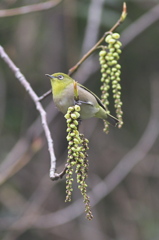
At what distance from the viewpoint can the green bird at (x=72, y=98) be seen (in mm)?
2195

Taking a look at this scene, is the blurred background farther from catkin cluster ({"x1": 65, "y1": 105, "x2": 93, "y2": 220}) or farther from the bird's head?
catkin cluster ({"x1": 65, "y1": 105, "x2": 93, "y2": 220})

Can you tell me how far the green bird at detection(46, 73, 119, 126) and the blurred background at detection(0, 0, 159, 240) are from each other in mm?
1963

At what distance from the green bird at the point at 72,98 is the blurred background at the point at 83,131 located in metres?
1.96

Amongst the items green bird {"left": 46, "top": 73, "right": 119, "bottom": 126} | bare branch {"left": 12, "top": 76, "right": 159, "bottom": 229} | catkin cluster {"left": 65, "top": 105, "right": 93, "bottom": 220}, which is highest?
catkin cluster {"left": 65, "top": 105, "right": 93, "bottom": 220}

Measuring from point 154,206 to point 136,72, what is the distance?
1.77 meters

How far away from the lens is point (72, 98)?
2160 millimetres

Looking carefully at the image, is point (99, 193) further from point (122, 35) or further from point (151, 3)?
point (151, 3)

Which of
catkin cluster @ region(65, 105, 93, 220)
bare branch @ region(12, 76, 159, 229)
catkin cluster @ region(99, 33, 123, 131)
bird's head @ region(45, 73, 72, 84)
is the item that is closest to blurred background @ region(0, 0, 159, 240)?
bare branch @ region(12, 76, 159, 229)

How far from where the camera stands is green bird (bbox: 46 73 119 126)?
2.20m

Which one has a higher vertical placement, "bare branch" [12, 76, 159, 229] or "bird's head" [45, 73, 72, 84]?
"bird's head" [45, 73, 72, 84]

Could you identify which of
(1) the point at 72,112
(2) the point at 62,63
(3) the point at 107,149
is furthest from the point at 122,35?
(1) the point at 72,112

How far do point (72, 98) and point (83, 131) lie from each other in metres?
2.36

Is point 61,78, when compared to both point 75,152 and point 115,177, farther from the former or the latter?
point 115,177

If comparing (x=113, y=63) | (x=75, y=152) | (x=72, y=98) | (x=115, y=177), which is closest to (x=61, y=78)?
(x=72, y=98)
